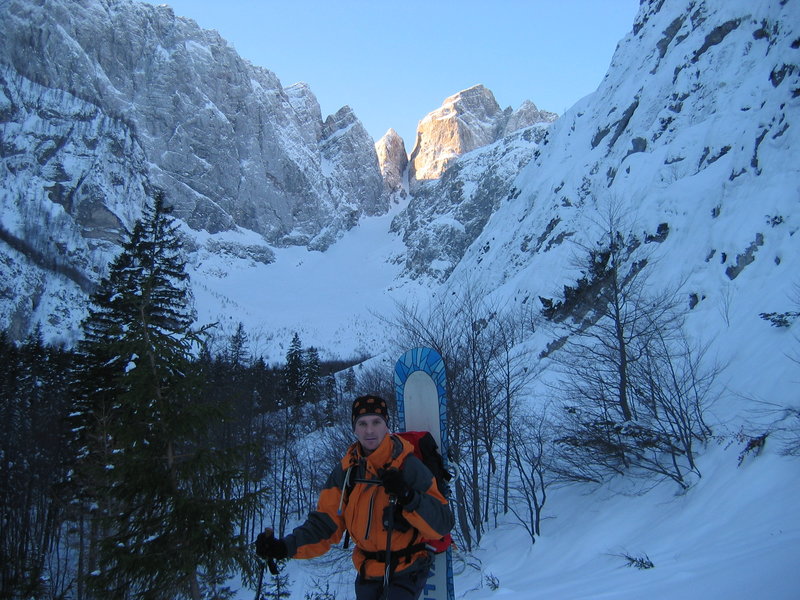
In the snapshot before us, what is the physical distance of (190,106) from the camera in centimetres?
13988

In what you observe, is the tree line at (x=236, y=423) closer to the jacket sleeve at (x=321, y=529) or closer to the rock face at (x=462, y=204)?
the jacket sleeve at (x=321, y=529)

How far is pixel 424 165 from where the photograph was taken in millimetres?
191875

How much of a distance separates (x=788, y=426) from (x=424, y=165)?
639 feet

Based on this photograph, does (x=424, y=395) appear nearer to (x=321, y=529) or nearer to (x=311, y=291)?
(x=321, y=529)

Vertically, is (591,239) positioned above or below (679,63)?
below

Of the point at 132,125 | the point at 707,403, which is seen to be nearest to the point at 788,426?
the point at 707,403

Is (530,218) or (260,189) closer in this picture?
(530,218)

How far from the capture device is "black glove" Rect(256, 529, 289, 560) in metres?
2.90

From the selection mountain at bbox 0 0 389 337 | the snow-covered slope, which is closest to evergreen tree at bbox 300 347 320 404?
the snow-covered slope

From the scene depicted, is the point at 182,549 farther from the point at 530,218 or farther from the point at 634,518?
the point at 530,218

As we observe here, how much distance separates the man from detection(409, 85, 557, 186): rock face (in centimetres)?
18345

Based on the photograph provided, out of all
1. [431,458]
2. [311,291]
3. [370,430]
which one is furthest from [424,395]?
[311,291]

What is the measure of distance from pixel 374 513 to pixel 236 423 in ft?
35.3

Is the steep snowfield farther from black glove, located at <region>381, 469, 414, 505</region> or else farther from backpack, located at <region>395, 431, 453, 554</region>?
black glove, located at <region>381, 469, 414, 505</region>
